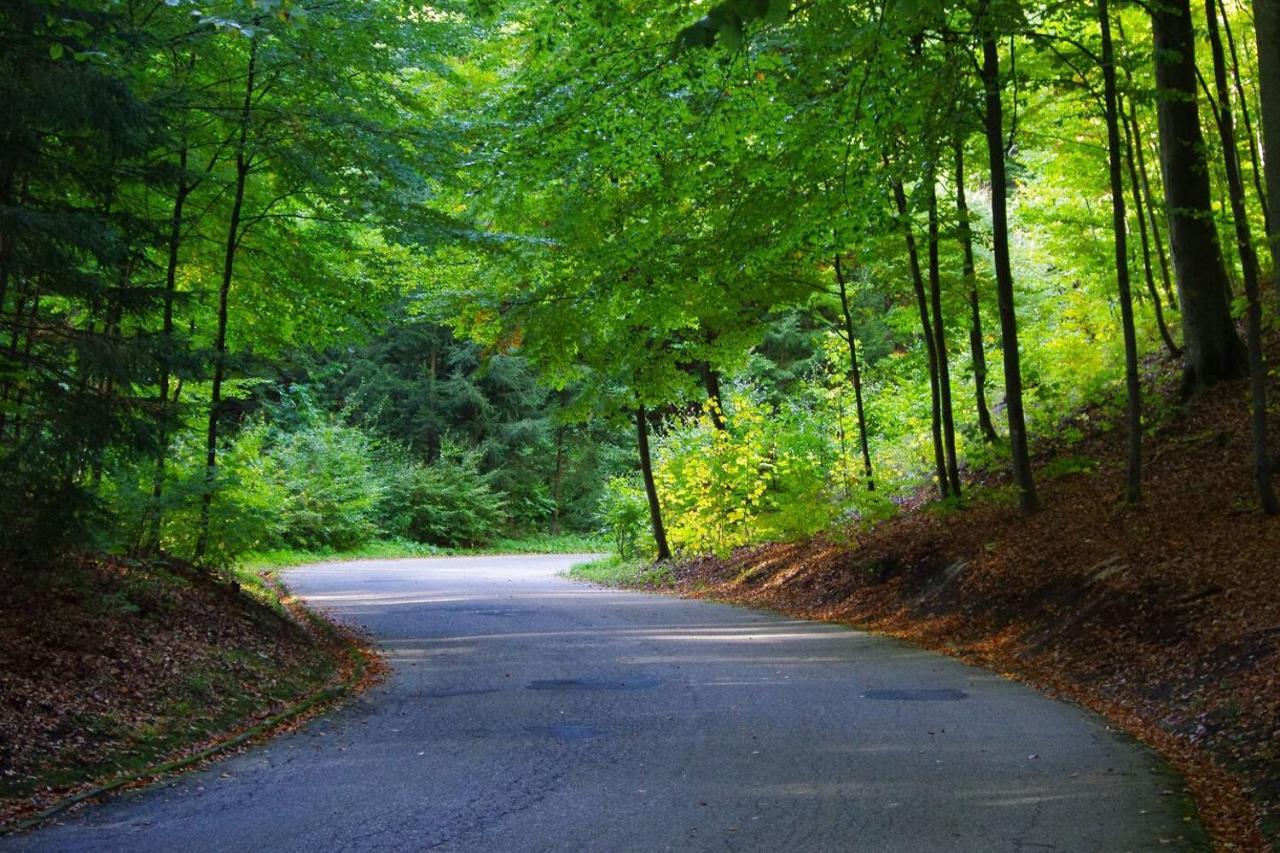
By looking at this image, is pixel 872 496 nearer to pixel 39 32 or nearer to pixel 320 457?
pixel 39 32

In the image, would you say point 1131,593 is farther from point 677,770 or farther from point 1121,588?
point 677,770

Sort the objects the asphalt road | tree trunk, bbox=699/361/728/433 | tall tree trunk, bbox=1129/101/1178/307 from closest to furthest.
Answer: the asphalt road
tall tree trunk, bbox=1129/101/1178/307
tree trunk, bbox=699/361/728/433

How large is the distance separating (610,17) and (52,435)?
24.4ft

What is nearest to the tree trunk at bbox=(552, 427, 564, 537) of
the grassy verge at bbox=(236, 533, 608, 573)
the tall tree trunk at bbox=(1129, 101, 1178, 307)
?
the grassy verge at bbox=(236, 533, 608, 573)

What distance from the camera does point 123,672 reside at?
8125 mm

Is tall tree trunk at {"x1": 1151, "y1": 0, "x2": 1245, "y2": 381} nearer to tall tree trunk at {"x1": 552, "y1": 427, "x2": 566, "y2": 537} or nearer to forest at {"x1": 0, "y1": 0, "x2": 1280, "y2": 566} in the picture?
forest at {"x1": 0, "y1": 0, "x2": 1280, "y2": 566}

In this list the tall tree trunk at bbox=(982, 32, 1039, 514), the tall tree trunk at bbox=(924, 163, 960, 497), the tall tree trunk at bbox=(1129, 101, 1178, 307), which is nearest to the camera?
the tall tree trunk at bbox=(982, 32, 1039, 514)

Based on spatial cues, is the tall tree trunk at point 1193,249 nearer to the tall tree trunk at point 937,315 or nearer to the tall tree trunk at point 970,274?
the tall tree trunk at point 970,274

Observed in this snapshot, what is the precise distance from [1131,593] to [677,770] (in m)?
5.83

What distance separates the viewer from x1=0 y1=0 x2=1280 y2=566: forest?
8031mm

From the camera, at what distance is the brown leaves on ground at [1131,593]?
23.5 feet

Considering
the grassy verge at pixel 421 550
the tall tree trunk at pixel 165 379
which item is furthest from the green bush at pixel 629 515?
the tall tree trunk at pixel 165 379

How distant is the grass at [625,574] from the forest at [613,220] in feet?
3.05

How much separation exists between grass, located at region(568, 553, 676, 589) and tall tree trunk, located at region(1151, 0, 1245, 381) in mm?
11266
